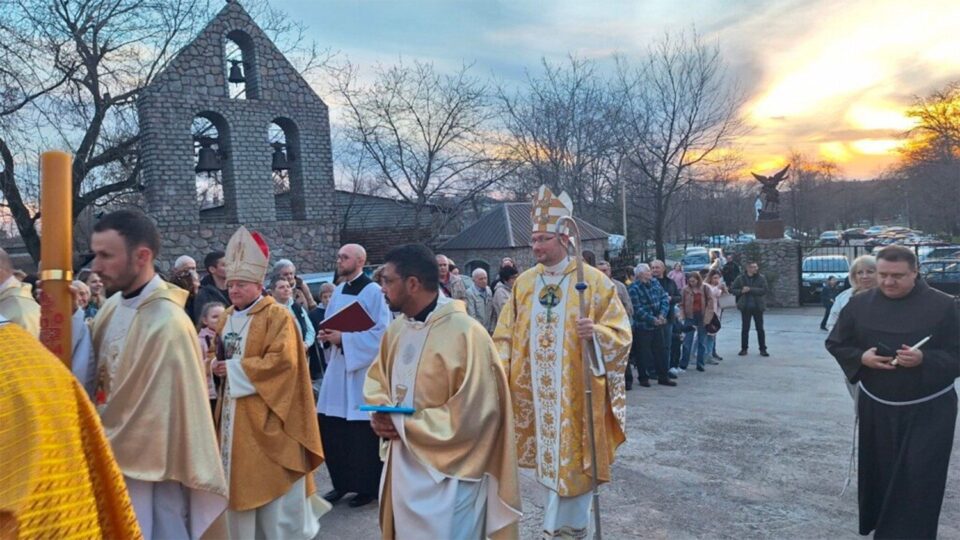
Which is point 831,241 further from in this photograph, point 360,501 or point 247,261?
point 247,261

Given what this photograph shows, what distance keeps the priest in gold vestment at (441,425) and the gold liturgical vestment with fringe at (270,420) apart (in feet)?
3.26

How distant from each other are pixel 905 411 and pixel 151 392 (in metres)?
4.37

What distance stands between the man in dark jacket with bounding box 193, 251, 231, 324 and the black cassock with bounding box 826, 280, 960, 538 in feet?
16.1

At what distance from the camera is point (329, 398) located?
5.67 metres

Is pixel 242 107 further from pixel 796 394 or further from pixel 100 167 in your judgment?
pixel 796 394

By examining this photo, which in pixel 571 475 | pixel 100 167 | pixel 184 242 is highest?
pixel 100 167

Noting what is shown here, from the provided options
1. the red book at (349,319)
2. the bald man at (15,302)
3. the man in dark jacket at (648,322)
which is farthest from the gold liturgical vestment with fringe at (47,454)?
the man in dark jacket at (648,322)

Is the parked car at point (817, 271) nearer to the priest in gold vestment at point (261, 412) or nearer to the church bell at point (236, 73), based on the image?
the church bell at point (236, 73)

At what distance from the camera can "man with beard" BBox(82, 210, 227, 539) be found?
2.95 m

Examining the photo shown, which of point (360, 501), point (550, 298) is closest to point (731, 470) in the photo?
point (550, 298)

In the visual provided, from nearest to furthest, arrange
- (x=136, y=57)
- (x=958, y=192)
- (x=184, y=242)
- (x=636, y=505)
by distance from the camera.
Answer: (x=636, y=505), (x=184, y=242), (x=136, y=57), (x=958, y=192)

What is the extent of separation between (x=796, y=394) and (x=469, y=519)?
732 centimetres

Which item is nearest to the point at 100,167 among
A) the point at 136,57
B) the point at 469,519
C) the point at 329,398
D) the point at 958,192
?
the point at 136,57

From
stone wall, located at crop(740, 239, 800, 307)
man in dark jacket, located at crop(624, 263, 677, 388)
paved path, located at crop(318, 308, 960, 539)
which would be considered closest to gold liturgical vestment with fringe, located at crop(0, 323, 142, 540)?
paved path, located at crop(318, 308, 960, 539)
